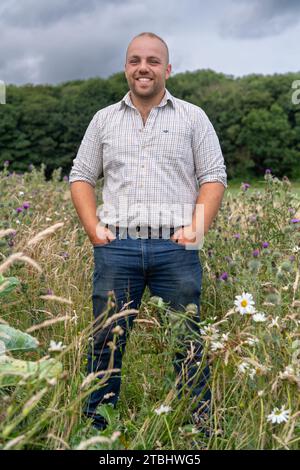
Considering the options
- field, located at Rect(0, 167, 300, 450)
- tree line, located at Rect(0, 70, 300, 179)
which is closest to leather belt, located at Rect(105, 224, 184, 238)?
field, located at Rect(0, 167, 300, 450)

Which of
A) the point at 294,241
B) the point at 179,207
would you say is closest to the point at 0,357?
the point at 179,207

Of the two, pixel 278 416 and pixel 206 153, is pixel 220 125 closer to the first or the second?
pixel 206 153

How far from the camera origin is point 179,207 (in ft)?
10.9

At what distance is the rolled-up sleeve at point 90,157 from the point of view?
11.4ft

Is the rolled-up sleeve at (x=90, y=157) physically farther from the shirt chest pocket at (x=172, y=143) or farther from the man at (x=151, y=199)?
the shirt chest pocket at (x=172, y=143)

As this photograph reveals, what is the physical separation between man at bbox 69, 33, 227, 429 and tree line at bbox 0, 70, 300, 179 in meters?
30.0

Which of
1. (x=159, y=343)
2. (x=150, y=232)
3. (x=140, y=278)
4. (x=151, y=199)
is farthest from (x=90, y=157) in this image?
(x=159, y=343)

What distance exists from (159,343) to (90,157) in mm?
1213

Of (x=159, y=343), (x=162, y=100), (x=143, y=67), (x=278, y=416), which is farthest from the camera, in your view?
(x=159, y=343)

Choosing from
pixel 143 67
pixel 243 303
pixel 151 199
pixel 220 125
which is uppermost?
pixel 220 125

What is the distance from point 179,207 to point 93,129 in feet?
2.07

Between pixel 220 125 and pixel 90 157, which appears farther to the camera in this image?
pixel 220 125

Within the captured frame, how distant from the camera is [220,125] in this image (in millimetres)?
35344
